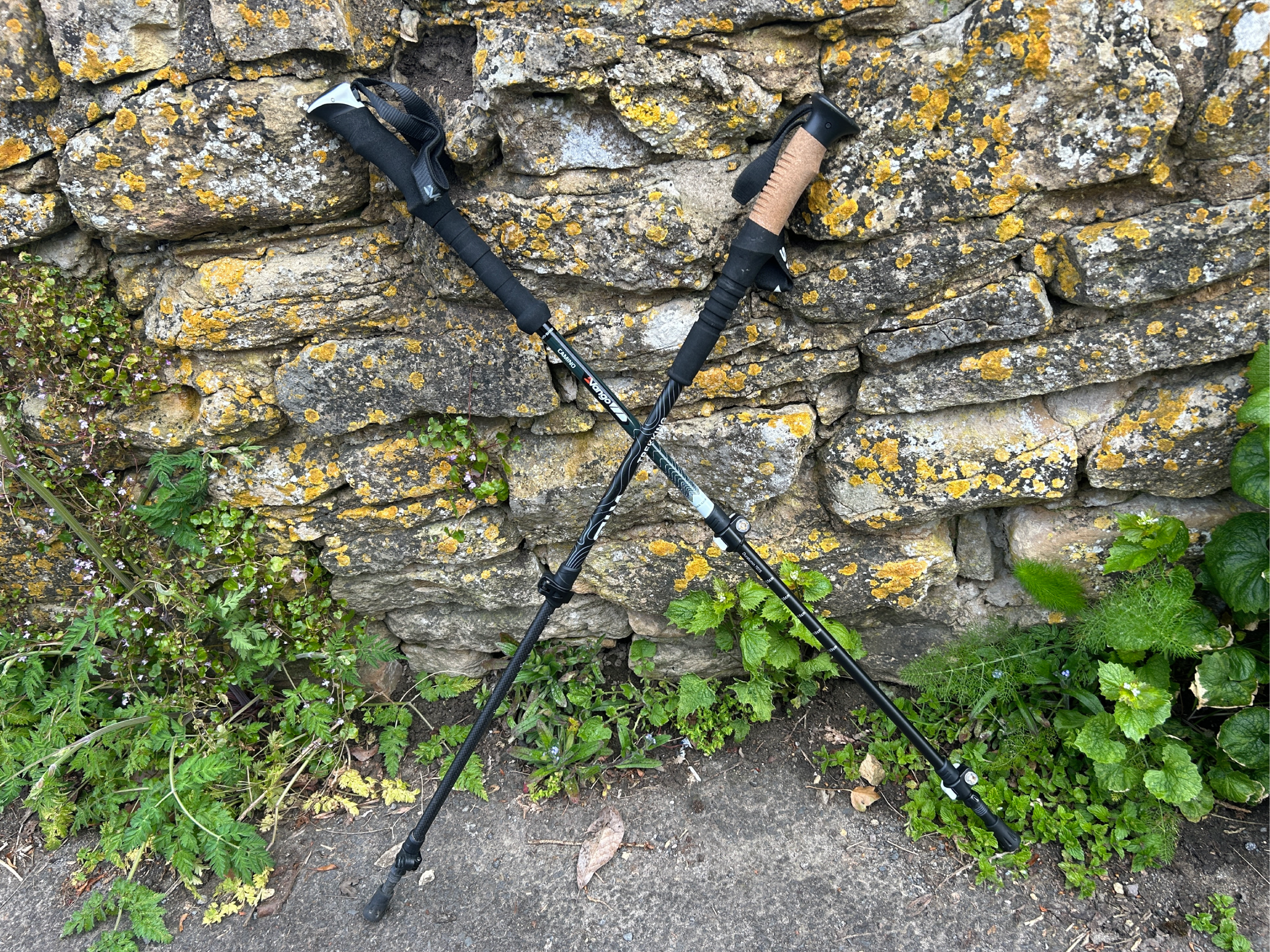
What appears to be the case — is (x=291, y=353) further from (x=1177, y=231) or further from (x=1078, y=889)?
(x=1078, y=889)

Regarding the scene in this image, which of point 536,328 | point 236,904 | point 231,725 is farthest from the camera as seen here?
point 231,725

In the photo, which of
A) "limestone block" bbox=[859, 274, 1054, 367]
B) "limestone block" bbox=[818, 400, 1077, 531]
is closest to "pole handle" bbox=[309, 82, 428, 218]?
"limestone block" bbox=[859, 274, 1054, 367]

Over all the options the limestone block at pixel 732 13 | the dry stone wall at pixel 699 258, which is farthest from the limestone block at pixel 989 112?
the limestone block at pixel 732 13

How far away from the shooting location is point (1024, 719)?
3033 millimetres

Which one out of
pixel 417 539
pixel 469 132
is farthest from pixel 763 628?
pixel 469 132

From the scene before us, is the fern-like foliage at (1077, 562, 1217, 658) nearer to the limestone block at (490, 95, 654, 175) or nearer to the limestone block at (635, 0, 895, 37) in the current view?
the limestone block at (635, 0, 895, 37)

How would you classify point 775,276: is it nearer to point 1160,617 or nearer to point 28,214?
point 1160,617

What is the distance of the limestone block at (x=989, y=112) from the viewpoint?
212 cm

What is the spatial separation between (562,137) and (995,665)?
111 inches

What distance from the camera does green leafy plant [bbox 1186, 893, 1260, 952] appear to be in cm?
247

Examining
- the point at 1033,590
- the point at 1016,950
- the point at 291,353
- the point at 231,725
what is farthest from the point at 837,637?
the point at 231,725

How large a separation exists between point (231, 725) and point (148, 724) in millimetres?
333

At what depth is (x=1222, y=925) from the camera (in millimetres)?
2510

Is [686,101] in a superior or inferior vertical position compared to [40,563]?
superior
